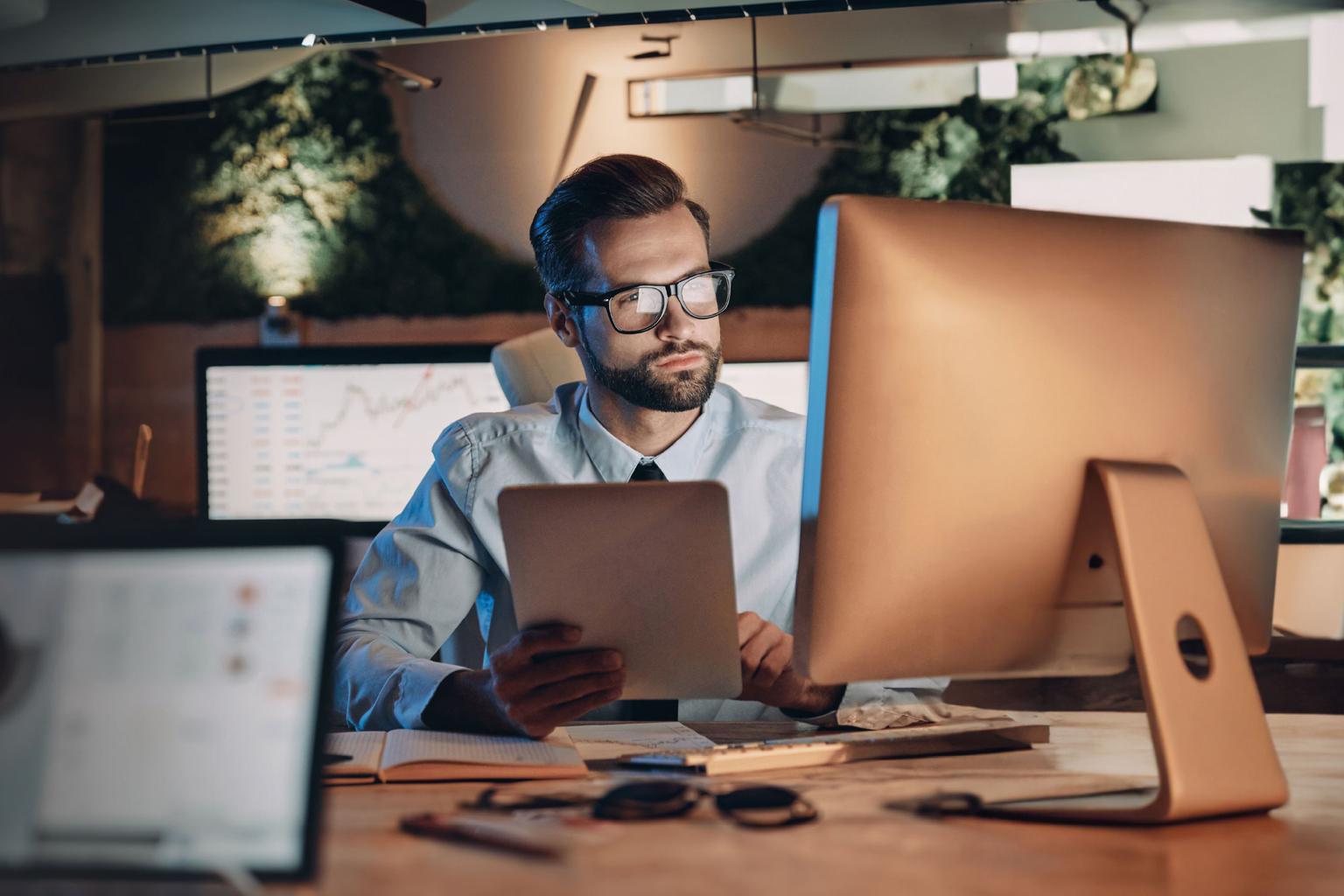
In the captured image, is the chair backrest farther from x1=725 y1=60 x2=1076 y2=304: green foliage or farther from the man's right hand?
x1=725 y1=60 x2=1076 y2=304: green foliage

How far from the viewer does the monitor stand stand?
85cm

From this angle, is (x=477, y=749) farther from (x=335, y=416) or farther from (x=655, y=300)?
(x=335, y=416)

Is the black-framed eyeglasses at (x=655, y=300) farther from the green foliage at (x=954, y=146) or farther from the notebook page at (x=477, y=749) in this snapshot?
the green foliage at (x=954, y=146)

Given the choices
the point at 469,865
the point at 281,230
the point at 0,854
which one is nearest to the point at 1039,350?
the point at 469,865

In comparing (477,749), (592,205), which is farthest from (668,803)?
(592,205)

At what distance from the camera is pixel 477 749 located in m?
1.04

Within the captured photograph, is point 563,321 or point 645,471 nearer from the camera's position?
point 645,471

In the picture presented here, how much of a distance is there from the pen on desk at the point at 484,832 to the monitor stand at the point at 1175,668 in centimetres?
34

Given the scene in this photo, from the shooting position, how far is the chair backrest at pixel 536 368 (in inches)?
77.0

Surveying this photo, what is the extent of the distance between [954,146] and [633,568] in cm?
313

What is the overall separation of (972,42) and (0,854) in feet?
11.8

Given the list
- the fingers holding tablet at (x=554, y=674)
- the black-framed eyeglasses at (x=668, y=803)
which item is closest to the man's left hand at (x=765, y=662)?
the fingers holding tablet at (x=554, y=674)

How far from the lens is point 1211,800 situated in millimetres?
851

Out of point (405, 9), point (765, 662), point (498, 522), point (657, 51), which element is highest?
point (657, 51)
